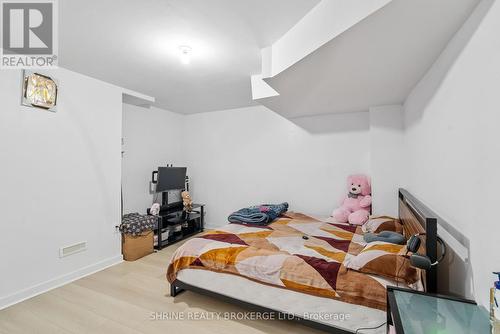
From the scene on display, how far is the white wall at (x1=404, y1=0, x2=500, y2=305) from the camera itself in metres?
0.99

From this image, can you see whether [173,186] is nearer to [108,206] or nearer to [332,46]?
[108,206]

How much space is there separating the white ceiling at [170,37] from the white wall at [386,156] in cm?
185

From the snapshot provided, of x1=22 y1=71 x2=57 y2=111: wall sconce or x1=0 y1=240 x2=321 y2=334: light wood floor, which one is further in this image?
x1=22 y1=71 x2=57 y2=111: wall sconce

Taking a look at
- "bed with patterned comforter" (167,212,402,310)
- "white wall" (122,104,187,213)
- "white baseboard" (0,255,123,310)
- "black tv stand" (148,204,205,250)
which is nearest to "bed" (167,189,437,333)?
"bed with patterned comforter" (167,212,402,310)

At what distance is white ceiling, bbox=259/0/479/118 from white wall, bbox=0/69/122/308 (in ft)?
→ 7.61

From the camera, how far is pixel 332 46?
4.86ft

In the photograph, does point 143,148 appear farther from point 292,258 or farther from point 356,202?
point 356,202

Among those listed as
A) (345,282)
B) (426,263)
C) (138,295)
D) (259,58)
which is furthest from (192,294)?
(259,58)

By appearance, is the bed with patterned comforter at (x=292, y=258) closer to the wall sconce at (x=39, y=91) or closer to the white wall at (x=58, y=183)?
the white wall at (x=58, y=183)

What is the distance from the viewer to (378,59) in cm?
167

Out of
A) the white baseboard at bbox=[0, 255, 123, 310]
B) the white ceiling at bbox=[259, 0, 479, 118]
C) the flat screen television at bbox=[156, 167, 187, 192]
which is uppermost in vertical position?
the white ceiling at bbox=[259, 0, 479, 118]

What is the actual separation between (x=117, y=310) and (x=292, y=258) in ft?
5.62

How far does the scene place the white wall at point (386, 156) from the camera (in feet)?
10.1

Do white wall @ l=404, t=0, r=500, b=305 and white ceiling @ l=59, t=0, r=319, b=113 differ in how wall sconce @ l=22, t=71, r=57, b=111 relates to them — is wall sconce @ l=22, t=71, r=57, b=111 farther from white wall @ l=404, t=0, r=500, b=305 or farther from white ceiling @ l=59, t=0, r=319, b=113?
white wall @ l=404, t=0, r=500, b=305
